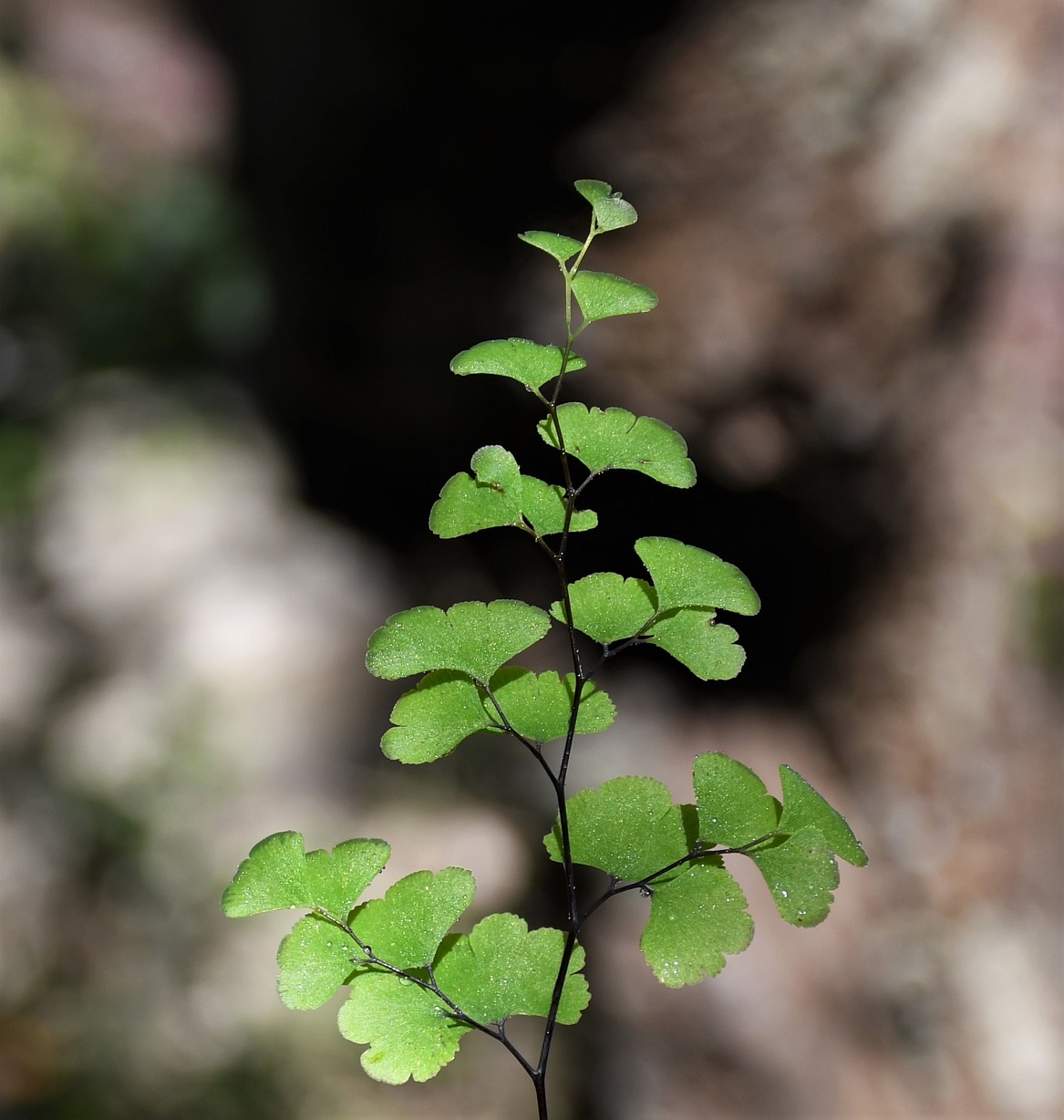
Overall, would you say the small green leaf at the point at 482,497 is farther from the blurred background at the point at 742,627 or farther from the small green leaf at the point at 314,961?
the blurred background at the point at 742,627

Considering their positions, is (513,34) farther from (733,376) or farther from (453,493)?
(453,493)

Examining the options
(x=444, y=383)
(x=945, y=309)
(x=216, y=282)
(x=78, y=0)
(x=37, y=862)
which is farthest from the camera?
(x=78, y=0)

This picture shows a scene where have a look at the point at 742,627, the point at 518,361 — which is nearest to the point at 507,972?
the point at 518,361

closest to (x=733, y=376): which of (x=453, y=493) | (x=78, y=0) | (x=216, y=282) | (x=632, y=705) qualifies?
(x=632, y=705)

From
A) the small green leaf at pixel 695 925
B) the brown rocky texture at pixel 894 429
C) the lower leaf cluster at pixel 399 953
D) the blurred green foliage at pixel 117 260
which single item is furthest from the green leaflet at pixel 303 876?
the blurred green foliage at pixel 117 260

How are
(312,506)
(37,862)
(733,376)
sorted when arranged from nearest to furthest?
(733,376)
(37,862)
(312,506)

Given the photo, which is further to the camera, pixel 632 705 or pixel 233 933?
pixel 632 705
